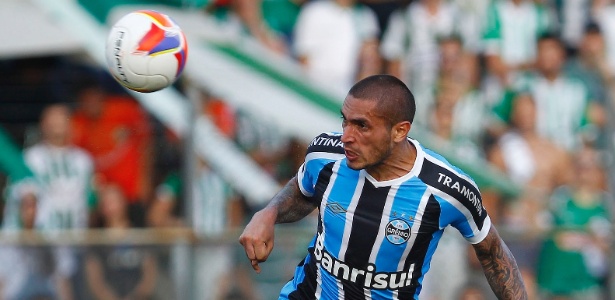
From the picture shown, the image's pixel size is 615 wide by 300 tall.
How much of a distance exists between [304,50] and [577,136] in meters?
3.44

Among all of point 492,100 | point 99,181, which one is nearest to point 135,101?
point 99,181

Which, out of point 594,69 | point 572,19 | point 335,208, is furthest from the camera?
point 572,19

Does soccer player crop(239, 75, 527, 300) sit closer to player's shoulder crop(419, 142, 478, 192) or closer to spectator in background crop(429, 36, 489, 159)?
player's shoulder crop(419, 142, 478, 192)

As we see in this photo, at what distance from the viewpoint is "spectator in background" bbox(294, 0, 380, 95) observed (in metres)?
12.3

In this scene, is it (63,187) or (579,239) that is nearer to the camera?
(579,239)

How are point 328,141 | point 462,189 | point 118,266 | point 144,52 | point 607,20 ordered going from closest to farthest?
1. point 462,189
2. point 328,141
3. point 144,52
4. point 118,266
5. point 607,20

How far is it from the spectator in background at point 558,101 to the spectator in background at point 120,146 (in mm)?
4118

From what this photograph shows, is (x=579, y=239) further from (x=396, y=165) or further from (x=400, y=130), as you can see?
(x=400, y=130)

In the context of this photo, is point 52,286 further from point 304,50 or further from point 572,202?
point 572,202

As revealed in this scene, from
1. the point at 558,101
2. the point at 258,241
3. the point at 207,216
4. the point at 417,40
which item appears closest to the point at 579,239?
the point at 558,101

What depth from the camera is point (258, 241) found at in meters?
5.43

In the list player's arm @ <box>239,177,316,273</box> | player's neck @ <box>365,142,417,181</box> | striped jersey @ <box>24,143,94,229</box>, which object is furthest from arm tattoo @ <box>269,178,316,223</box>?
striped jersey @ <box>24,143,94,229</box>

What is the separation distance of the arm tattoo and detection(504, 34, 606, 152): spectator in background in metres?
5.07

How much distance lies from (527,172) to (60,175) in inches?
186
